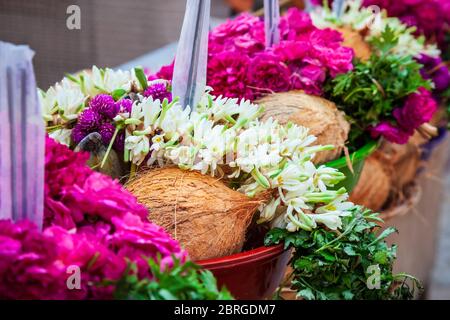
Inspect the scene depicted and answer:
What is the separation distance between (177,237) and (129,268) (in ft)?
0.92

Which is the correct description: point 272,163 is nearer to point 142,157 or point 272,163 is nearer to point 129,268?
point 142,157

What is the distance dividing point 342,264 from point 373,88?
0.69 m

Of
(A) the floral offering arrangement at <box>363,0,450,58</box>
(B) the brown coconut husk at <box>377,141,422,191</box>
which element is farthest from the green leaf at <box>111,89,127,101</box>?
(A) the floral offering arrangement at <box>363,0,450,58</box>

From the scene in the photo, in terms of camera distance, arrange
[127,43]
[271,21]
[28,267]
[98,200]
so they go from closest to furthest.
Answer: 1. [28,267]
2. [98,200]
3. [271,21]
4. [127,43]

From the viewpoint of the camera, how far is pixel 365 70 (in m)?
1.66

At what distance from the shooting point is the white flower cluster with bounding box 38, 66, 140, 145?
3.85 ft

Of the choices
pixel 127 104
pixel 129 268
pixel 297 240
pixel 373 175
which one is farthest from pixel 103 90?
pixel 373 175

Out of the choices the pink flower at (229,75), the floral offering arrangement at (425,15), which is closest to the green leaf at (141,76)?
the pink flower at (229,75)

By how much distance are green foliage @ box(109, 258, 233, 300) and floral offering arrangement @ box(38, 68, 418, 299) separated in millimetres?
256

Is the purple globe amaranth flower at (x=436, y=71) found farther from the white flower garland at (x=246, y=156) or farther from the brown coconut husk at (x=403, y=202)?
the white flower garland at (x=246, y=156)

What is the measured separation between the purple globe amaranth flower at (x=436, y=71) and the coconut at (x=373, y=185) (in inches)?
11.3

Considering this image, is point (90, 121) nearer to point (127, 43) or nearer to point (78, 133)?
point (78, 133)

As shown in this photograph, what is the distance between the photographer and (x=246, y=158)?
1102 millimetres

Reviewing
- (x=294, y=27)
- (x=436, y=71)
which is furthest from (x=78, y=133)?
(x=436, y=71)
